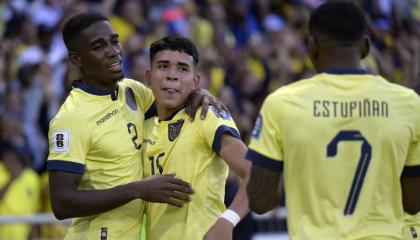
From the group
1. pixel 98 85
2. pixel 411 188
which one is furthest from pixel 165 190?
pixel 411 188

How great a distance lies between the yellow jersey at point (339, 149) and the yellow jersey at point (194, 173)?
1243 mm

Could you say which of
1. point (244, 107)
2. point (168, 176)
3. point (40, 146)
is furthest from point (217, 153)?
point (244, 107)

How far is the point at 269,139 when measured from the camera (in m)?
5.24

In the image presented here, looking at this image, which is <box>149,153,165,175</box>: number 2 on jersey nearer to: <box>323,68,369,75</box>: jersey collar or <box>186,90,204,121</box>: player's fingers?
<box>186,90,204,121</box>: player's fingers

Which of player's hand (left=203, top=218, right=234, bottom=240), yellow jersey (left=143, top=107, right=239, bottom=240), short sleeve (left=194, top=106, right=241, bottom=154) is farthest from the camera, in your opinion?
yellow jersey (left=143, top=107, right=239, bottom=240)

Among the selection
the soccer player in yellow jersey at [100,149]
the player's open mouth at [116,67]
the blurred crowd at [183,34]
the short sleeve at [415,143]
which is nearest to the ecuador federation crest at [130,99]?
the soccer player in yellow jersey at [100,149]

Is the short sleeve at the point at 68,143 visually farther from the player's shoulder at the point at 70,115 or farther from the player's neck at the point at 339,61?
the player's neck at the point at 339,61

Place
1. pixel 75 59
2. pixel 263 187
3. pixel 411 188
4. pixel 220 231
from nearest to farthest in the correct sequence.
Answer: pixel 263 187 → pixel 411 188 → pixel 220 231 → pixel 75 59

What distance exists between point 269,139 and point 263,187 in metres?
0.27

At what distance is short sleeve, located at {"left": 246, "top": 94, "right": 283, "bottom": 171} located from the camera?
5.23 meters

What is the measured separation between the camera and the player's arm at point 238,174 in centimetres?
611

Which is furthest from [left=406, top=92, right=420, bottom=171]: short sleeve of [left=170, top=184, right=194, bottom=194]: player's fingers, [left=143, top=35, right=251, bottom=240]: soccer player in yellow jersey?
[left=170, top=184, right=194, bottom=194]: player's fingers

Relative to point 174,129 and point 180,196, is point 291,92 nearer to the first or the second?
→ point 180,196

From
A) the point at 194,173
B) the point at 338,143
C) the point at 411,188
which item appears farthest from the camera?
the point at 194,173
